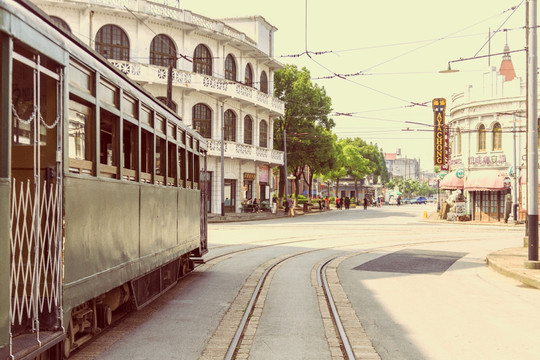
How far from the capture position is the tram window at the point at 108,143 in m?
6.02

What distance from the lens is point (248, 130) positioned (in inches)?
1806

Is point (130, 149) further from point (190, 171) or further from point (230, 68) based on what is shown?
point (230, 68)

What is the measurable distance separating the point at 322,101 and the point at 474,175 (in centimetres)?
2018

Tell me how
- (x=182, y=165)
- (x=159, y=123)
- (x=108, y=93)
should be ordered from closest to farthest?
1. (x=108, y=93)
2. (x=159, y=123)
3. (x=182, y=165)

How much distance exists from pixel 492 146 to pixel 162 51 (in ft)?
71.0

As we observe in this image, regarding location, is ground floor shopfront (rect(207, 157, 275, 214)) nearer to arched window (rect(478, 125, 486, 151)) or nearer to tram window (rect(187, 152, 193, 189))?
arched window (rect(478, 125, 486, 151))

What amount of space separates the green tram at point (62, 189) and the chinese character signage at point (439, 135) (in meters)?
35.6

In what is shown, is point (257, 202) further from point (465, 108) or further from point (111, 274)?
point (111, 274)

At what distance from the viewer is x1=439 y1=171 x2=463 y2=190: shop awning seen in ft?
137

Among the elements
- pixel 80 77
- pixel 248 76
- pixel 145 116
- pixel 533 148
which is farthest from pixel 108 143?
pixel 248 76

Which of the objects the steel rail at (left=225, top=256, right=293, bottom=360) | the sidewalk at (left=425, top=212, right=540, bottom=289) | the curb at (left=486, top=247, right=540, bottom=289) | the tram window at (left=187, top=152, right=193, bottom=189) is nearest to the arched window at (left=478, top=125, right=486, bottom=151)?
the sidewalk at (left=425, top=212, right=540, bottom=289)

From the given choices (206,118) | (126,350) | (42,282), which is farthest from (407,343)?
(206,118)

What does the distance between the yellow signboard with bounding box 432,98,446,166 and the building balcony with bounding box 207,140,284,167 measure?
12450mm

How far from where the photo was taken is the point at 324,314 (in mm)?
8461
